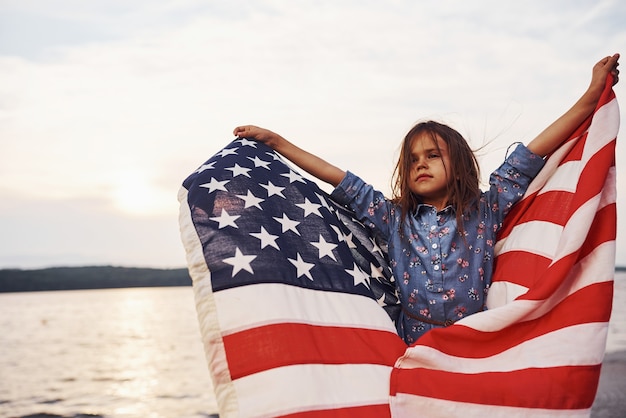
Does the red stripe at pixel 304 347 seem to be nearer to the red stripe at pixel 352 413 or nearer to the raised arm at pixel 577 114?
the red stripe at pixel 352 413

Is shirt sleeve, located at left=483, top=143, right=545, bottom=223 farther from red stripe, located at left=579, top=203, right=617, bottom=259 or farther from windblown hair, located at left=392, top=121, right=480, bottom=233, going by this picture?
red stripe, located at left=579, top=203, right=617, bottom=259

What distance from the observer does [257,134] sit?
11.3 ft

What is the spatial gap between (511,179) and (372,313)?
109 centimetres

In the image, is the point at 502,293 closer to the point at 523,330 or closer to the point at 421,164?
the point at 523,330

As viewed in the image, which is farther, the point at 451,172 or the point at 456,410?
the point at 451,172

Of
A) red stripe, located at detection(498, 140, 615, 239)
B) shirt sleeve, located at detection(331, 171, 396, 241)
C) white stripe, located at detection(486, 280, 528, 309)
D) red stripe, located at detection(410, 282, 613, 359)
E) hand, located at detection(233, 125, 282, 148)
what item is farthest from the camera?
hand, located at detection(233, 125, 282, 148)

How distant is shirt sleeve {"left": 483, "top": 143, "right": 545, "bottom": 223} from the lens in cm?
311

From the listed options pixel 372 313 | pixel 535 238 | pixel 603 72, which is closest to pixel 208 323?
pixel 372 313

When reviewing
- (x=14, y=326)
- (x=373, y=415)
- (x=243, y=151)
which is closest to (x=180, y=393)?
(x=243, y=151)

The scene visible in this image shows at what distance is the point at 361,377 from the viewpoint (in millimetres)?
2410

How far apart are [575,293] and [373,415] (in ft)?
3.33

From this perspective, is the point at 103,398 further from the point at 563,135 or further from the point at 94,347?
the point at 563,135

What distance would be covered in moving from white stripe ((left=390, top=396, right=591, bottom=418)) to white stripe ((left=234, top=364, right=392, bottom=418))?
0.22ft

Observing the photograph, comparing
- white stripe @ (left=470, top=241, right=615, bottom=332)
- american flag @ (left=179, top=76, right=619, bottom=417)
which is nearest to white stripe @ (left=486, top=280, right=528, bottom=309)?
american flag @ (left=179, top=76, right=619, bottom=417)
